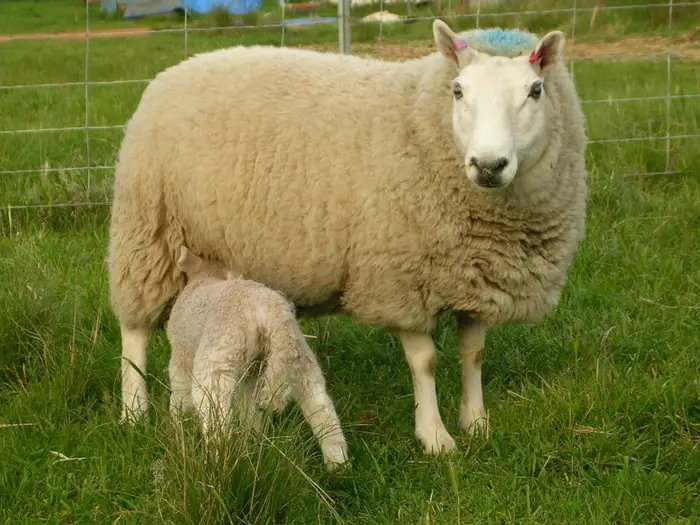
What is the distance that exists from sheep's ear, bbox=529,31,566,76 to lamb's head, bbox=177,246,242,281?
1.22 metres

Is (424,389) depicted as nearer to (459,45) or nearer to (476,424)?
(476,424)

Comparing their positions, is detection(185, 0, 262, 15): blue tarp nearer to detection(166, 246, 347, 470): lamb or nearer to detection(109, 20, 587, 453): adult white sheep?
detection(109, 20, 587, 453): adult white sheep

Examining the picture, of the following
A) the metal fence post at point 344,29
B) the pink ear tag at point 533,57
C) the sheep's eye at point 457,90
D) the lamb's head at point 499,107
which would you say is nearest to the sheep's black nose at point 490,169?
the lamb's head at point 499,107

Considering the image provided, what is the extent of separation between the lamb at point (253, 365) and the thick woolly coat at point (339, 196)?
415 millimetres

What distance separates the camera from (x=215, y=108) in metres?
3.86

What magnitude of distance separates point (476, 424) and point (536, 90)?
3.70ft

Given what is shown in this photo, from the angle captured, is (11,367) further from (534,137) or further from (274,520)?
(534,137)

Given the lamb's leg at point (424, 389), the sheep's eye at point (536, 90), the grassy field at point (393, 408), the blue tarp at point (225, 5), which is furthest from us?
the blue tarp at point (225, 5)

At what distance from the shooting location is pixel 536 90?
3346mm

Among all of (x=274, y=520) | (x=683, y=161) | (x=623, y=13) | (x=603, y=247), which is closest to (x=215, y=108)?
(x=274, y=520)

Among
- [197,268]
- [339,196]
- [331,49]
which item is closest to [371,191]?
[339,196]

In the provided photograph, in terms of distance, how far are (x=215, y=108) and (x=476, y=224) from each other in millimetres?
1053

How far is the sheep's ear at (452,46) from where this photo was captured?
11.2 feet

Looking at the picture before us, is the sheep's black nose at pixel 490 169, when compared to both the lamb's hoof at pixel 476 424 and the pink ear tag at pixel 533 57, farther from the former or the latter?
the lamb's hoof at pixel 476 424
